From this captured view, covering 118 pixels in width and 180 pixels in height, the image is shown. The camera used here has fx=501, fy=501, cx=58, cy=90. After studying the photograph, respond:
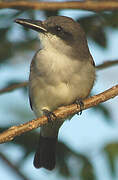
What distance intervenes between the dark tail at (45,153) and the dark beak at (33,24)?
1.32m

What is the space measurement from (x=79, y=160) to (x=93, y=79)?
3.05ft

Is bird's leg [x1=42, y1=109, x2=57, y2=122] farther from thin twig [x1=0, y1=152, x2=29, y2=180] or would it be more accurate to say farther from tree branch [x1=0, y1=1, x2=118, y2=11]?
tree branch [x1=0, y1=1, x2=118, y2=11]

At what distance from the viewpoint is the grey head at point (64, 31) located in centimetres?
465

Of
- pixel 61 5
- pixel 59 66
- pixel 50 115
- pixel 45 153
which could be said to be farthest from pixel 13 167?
pixel 61 5

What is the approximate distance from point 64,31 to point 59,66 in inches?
14.3


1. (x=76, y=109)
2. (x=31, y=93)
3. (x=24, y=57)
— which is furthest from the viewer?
(x=24, y=57)

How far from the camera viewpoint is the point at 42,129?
5.49 metres

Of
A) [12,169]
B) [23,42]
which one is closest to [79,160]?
[12,169]

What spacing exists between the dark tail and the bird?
0.61 meters

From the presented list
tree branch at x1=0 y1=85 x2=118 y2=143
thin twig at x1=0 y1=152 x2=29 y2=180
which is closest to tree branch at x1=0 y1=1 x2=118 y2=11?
tree branch at x1=0 y1=85 x2=118 y2=143

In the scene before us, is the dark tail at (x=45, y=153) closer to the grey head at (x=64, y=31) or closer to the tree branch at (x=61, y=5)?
the grey head at (x=64, y=31)

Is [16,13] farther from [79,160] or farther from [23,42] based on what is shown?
[79,160]

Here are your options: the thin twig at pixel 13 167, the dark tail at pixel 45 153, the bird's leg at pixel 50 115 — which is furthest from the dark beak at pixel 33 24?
the dark tail at pixel 45 153

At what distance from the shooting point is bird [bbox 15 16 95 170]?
4.68 meters
